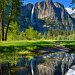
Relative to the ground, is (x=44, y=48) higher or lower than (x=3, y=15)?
lower

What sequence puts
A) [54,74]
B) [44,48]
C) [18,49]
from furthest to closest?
[44,48], [18,49], [54,74]

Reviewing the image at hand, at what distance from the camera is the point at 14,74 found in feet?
62.5

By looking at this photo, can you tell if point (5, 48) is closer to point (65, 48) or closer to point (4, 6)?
point (65, 48)

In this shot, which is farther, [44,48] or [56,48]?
[56,48]

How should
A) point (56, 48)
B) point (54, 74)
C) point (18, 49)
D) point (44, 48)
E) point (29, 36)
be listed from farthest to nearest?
point (29, 36) → point (56, 48) → point (44, 48) → point (18, 49) → point (54, 74)

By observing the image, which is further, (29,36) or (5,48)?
(29,36)

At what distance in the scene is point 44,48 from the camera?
41.2 metres

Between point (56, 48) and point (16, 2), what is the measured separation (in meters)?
22.0

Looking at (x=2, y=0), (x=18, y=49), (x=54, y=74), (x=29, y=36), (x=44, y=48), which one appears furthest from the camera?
(x=29, y=36)

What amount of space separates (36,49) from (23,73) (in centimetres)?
1934

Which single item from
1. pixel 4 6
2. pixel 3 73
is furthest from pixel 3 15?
pixel 3 73

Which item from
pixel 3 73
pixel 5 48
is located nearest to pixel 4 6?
pixel 5 48

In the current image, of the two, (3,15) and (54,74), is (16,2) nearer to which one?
(3,15)

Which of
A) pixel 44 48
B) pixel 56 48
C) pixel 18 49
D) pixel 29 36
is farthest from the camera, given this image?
pixel 29 36
